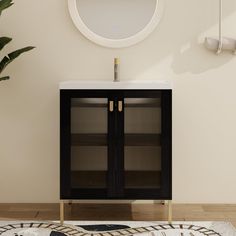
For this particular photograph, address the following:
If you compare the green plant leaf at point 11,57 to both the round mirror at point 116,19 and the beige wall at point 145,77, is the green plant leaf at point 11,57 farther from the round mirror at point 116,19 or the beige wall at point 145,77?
the round mirror at point 116,19

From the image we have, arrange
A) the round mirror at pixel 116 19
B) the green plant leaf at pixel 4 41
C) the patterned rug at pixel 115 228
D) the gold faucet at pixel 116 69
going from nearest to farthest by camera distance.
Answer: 1. the patterned rug at pixel 115 228
2. the green plant leaf at pixel 4 41
3. the gold faucet at pixel 116 69
4. the round mirror at pixel 116 19

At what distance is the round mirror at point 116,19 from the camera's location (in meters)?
3.93

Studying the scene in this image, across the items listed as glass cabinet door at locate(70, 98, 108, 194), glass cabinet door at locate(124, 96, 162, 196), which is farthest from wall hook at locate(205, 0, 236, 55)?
glass cabinet door at locate(70, 98, 108, 194)

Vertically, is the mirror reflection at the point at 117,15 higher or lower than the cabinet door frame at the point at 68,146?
higher

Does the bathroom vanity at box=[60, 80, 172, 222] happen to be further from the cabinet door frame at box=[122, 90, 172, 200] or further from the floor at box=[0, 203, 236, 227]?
the floor at box=[0, 203, 236, 227]

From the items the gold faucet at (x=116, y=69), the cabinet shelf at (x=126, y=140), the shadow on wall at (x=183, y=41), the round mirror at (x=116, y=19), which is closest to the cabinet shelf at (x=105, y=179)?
the cabinet shelf at (x=126, y=140)

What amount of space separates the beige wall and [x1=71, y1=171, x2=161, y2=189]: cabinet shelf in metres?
0.47

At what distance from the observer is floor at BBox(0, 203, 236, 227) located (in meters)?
3.74

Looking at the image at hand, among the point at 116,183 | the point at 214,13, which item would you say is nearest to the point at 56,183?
the point at 116,183

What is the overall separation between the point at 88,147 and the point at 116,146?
198 mm

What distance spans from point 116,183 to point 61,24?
1.30 m

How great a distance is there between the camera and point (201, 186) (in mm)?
4047

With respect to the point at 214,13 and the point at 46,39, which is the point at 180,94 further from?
the point at 46,39

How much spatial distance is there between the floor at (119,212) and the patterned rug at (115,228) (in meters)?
0.14
